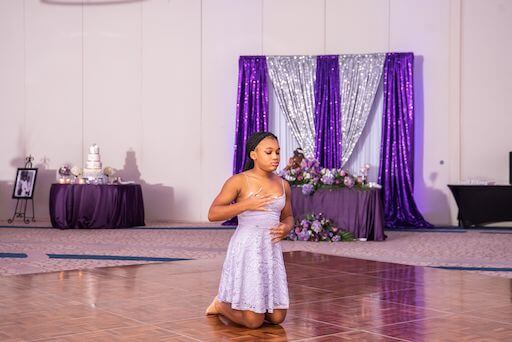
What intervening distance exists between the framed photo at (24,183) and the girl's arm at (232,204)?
32.5 feet

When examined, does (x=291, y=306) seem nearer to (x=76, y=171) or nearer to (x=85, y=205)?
(x=85, y=205)

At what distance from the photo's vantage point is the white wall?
1348 cm

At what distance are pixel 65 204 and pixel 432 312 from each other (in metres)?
8.61

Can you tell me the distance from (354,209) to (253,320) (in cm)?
640

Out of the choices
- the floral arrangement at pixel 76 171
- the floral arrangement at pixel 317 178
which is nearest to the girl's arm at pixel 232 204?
the floral arrangement at pixel 317 178

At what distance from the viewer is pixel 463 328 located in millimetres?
4555

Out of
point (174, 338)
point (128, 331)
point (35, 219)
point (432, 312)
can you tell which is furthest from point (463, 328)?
point (35, 219)

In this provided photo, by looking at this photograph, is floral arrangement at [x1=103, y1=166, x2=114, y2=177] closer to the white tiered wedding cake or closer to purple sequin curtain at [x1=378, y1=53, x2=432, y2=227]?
the white tiered wedding cake

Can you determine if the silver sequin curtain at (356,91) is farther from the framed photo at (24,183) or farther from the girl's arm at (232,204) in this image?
the girl's arm at (232,204)

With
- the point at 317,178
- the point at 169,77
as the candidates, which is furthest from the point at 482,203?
the point at 169,77

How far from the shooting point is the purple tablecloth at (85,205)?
1245 centimetres

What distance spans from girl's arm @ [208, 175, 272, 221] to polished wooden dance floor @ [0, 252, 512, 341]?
70 cm

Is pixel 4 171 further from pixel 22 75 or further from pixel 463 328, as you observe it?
pixel 463 328

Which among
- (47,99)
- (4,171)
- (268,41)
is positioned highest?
(268,41)
